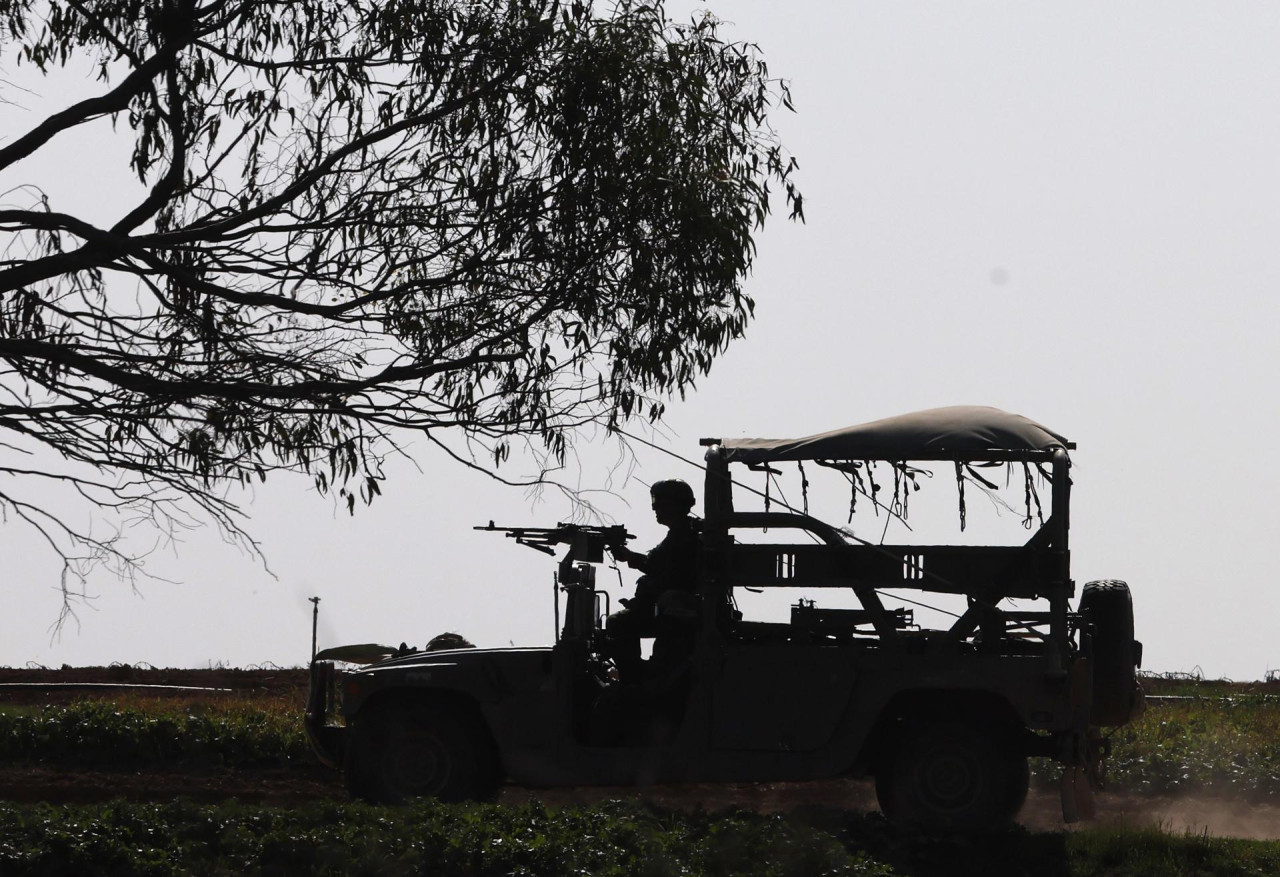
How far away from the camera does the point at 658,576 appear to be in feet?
34.0

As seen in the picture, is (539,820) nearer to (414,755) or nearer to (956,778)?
(414,755)

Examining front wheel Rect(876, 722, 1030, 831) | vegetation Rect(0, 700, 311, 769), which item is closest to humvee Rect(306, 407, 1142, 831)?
front wheel Rect(876, 722, 1030, 831)

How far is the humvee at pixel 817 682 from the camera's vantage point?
981 centimetres

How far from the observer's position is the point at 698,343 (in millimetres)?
11289

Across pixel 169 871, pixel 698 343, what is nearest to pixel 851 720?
pixel 698 343

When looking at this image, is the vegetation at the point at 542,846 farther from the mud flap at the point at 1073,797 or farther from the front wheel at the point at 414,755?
the front wheel at the point at 414,755

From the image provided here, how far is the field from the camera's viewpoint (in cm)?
806

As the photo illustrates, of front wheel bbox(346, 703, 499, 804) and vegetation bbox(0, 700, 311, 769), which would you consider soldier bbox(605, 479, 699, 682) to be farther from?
vegetation bbox(0, 700, 311, 769)

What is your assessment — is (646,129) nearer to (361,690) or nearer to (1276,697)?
(361,690)

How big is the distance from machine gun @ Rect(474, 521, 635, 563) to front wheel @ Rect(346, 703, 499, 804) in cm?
129

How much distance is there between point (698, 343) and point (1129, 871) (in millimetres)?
4631

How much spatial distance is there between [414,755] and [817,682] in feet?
9.02

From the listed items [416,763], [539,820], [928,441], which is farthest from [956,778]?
[416,763]

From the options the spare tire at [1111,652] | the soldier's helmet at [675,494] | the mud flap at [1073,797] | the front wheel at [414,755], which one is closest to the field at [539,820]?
the mud flap at [1073,797]
